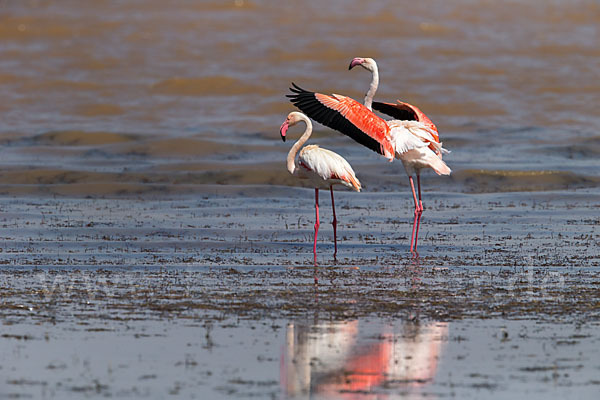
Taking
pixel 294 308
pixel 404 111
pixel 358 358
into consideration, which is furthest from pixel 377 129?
pixel 358 358

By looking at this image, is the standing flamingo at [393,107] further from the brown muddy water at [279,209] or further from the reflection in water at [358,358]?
the reflection in water at [358,358]

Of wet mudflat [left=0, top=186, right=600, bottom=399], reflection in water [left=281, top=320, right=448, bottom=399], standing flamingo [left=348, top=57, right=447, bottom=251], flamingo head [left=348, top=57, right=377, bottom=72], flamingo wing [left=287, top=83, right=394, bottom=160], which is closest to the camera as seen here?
reflection in water [left=281, top=320, right=448, bottom=399]

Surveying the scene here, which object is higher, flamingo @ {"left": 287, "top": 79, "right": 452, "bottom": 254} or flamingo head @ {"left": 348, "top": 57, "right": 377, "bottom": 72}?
flamingo head @ {"left": 348, "top": 57, "right": 377, "bottom": 72}

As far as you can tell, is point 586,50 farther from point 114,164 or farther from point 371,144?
point 371,144

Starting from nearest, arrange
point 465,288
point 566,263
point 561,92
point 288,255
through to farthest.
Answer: point 465,288
point 566,263
point 288,255
point 561,92

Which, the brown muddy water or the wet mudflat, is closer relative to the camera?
the wet mudflat

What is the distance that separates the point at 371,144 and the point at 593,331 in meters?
4.58

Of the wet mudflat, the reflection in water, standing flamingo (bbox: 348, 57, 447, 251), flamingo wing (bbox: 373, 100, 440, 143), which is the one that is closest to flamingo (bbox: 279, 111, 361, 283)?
the wet mudflat

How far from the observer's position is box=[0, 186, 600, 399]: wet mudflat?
18.4 feet

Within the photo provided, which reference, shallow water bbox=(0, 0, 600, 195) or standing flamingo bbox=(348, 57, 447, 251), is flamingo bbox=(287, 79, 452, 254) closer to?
standing flamingo bbox=(348, 57, 447, 251)

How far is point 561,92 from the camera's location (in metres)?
26.0

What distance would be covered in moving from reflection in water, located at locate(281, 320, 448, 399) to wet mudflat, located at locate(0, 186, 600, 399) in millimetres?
16

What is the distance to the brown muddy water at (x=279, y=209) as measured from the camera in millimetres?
5953

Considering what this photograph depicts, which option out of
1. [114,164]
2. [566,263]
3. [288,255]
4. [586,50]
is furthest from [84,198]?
[586,50]
